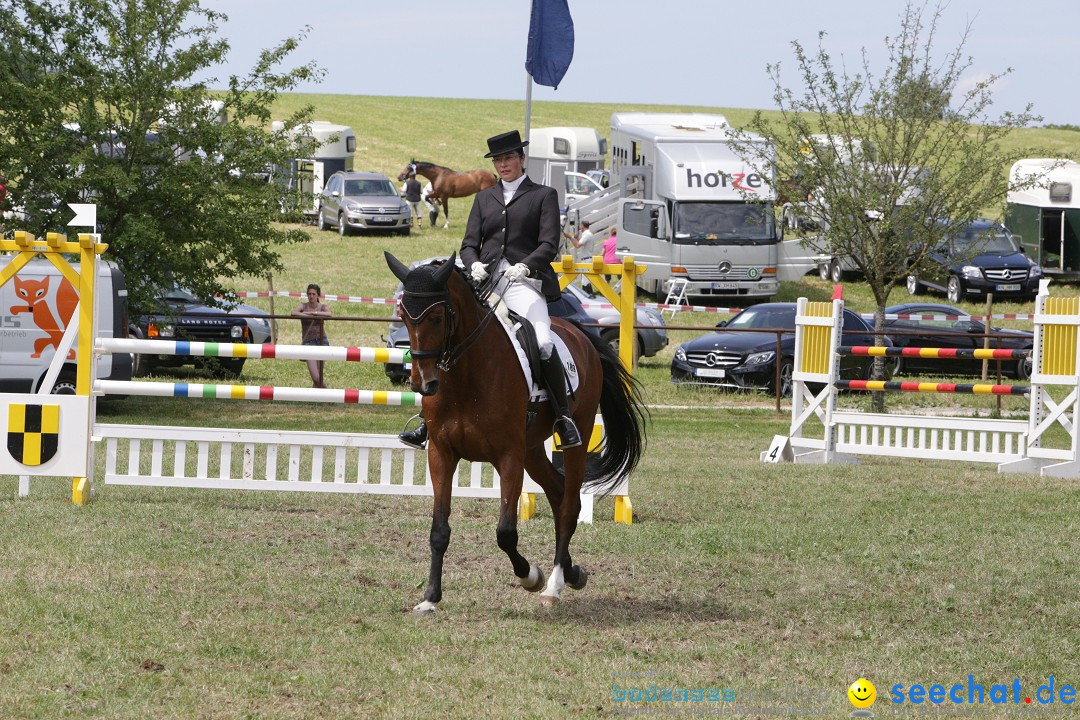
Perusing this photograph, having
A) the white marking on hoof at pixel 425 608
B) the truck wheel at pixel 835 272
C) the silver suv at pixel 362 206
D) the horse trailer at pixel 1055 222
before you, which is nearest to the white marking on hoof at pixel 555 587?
the white marking on hoof at pixel 425 608

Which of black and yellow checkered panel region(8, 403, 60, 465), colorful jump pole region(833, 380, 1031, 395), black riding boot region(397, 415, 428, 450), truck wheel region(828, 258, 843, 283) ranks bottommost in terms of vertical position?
black and yellow checkered panel region(8, 403, 60, 465)

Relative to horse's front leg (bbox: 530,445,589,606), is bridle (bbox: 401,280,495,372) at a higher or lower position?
higher

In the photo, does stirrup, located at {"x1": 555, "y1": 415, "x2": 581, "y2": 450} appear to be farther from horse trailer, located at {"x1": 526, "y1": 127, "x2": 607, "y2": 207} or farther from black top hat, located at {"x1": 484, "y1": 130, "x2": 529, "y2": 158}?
horse trailer, located at {"x1": 526, "y1": 127, "x2": 607, "y2": 207}

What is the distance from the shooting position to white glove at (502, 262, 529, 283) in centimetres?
795

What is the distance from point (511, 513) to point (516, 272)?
4.74ft

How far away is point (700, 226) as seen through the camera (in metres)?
31.8

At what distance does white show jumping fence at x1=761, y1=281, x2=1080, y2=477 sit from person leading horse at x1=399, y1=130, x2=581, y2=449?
7.48m

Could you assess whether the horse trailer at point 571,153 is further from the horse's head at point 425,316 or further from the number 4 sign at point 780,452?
the horse's head at point 425,316

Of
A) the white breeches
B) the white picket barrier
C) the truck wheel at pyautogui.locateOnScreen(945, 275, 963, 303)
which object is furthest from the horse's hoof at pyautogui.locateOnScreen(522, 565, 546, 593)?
the truck wheel at pyautogui.locateOnScreen(945, 275, 963, 303)

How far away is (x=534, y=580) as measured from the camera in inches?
304

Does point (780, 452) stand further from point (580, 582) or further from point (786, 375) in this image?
point (580, 582)

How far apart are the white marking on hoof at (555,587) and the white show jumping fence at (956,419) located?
813cm

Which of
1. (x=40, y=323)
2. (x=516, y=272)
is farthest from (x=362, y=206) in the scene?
(x=516, y=272)

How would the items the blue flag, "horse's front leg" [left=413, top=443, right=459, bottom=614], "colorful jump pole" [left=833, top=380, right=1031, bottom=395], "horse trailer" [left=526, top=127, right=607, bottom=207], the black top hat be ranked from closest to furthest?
"horse's front leg" [left=413, top=443, right=459, bottom=614] → the black top hat → the blue flag → "colorful jump pole" [left=833, top=380, right=1031, bottom=395] → "horse trailer" [left=526, top=127, right=607, bottom=207]
